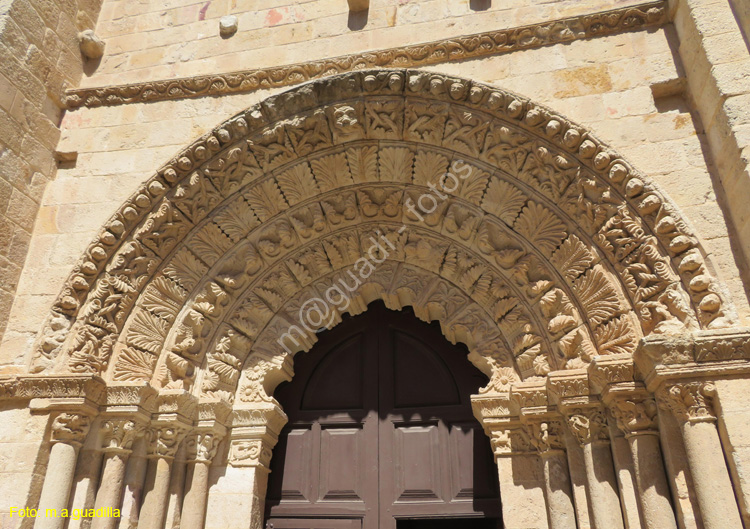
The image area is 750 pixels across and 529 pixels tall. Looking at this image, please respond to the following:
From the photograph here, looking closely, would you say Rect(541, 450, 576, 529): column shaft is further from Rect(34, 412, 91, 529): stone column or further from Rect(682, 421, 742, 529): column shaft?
Rect(34, 412, 91, 529): stone column

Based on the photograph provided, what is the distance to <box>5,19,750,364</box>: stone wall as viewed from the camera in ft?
9.84

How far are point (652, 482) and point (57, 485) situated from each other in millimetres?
3061

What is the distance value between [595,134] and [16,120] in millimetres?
3707

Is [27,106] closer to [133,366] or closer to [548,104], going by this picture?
[133,366]

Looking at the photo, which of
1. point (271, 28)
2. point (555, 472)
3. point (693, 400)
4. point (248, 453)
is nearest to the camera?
point (693, 400)

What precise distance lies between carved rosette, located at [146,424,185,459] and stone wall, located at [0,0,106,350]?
113 cm

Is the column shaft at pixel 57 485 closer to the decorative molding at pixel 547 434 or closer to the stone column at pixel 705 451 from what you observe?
the decorative molding at pixel 547 434

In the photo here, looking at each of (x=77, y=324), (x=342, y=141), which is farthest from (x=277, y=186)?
(x=77, y=324)

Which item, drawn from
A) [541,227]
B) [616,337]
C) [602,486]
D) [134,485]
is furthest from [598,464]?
[134,485]

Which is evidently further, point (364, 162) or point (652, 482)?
point (364, 162)

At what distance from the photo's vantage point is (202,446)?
3.45m

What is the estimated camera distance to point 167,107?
4043 millimetres

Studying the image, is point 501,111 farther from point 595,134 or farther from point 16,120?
point 16,120

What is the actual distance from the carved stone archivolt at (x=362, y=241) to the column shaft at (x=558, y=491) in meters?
0.48
